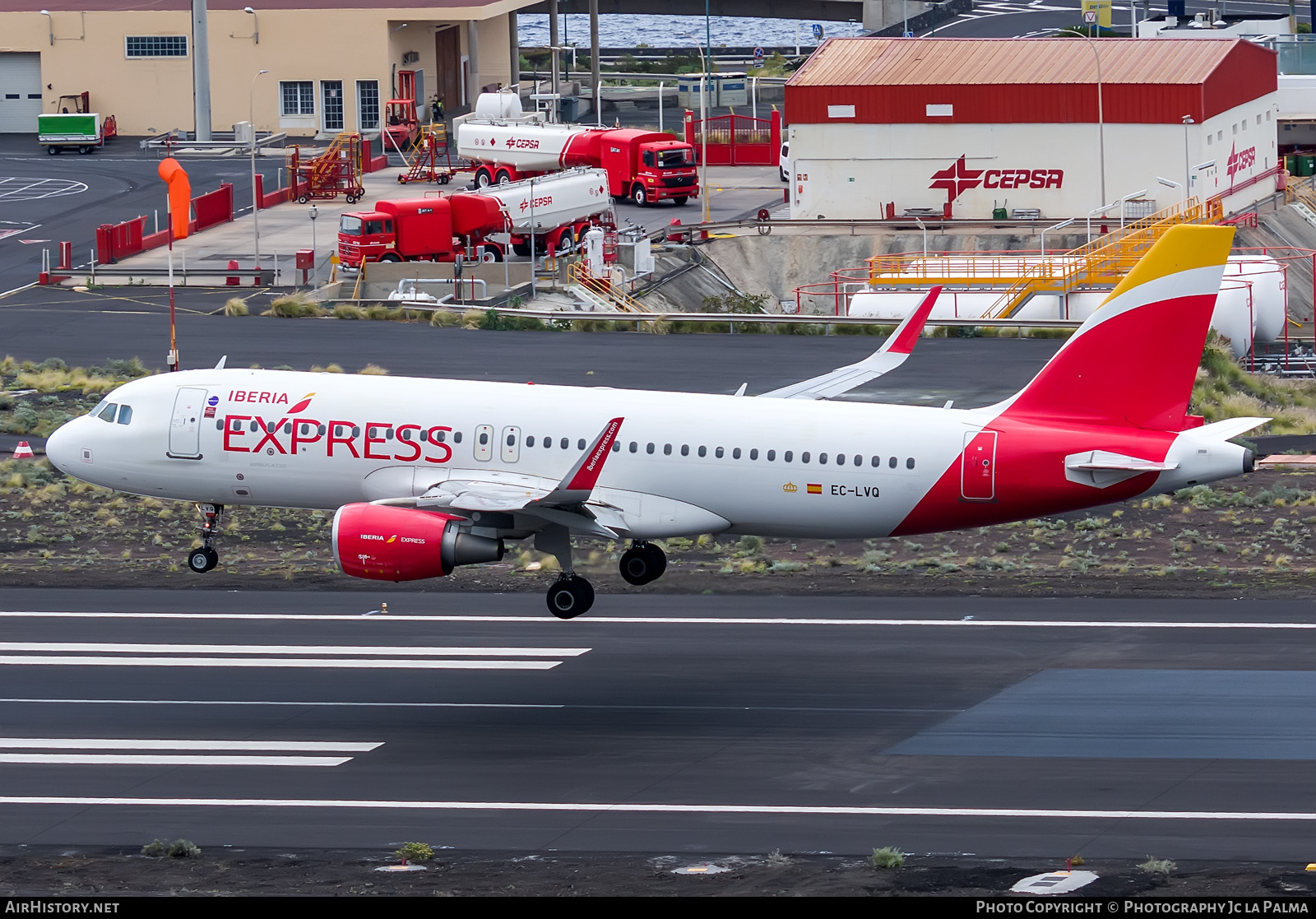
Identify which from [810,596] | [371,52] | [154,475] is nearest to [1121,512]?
[810,596]

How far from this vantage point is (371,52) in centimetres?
11425

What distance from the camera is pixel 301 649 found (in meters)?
35.7

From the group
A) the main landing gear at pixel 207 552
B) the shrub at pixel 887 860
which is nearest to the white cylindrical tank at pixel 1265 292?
the main landing gear at pixel 207 552

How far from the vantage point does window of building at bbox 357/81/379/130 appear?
11525 cm

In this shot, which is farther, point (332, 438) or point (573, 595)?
point (332, 438)

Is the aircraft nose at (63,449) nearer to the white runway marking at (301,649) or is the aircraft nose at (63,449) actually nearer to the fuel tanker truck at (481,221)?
the white runway marking at (301,649)

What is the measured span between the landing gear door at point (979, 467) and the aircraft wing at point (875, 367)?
4.82 metres

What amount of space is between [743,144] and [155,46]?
120 ft

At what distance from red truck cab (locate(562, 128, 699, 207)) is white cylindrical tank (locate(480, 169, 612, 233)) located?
1083 cm

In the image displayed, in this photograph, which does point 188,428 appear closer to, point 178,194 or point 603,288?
point 603,288

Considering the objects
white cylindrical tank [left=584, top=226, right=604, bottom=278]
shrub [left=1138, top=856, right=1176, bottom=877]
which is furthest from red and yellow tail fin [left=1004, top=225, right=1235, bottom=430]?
white cylindrical tank [left=584, top=226, right=604, bottom=278]

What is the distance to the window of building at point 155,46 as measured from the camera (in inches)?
4525

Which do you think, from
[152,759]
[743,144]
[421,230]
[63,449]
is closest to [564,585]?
[152,759]

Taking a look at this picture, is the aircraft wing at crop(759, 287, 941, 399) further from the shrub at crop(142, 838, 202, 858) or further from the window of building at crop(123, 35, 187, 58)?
the window of building at crop(123, 35, 187, 58)
